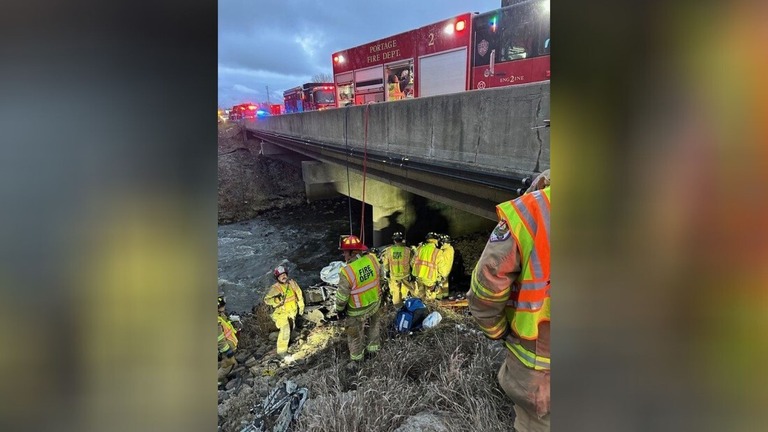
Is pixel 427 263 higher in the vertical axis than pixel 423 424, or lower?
higher

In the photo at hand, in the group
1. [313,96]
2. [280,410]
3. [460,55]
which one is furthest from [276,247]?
[280,410]

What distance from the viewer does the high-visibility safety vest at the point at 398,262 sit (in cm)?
702

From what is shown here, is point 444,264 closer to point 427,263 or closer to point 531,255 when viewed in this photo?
point 427,263

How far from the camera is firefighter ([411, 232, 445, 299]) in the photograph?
22.0ft

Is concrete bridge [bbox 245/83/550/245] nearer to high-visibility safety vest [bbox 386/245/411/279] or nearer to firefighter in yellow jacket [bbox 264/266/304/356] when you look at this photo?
high-visibility safety vest [bbox 386/245/411/279]

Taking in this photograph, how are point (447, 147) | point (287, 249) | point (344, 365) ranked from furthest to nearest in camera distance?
point (287, 249) < point (447, 147) < point (344, 365)

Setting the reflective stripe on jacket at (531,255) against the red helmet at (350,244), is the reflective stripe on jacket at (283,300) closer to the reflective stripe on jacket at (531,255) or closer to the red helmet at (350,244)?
the red helmet at (350,244)

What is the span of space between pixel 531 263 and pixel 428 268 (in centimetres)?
509

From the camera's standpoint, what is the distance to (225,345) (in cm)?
449

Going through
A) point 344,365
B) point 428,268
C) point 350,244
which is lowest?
point 344,365

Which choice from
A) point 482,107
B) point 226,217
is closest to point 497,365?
point 482,107

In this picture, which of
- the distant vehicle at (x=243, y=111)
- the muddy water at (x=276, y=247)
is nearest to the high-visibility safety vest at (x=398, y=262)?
the muddy water at (x=276, y=247)
